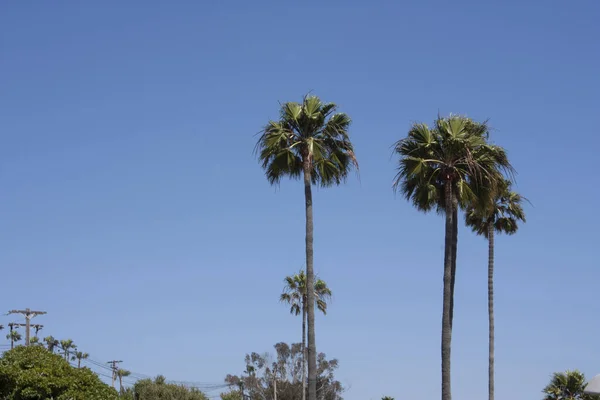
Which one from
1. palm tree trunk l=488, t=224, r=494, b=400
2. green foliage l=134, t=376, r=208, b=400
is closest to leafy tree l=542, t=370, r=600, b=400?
palm tree trunk l=488, t=224, r=494, b=400

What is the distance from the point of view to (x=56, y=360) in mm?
31562

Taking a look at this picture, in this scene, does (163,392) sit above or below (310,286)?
below

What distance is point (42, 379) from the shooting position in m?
29.6

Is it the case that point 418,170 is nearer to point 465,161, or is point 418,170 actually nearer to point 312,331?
point 465,161

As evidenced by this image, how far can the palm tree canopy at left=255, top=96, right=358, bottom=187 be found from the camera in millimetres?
36625

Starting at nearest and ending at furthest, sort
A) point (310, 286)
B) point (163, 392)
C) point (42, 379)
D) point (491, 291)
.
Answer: point (42, 379)
point (310, 286)
point (163, 392)
point (491, 291)

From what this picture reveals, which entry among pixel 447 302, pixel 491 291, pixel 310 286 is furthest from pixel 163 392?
pixel 491 291

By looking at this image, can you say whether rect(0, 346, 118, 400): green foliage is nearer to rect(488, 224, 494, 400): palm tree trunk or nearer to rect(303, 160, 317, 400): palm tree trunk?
rect(303, 160, 317, 400): palm tree trunk

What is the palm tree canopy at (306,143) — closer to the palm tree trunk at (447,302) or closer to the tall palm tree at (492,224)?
the palm tree trunk at (447,302)

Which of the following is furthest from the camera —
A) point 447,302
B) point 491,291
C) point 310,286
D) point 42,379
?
point 491,291

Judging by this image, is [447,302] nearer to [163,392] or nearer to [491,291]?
[163,392]

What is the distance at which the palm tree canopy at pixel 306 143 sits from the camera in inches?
1442

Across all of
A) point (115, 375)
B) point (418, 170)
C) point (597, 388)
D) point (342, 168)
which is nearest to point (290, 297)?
point (342, 168)

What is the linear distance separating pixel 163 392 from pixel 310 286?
1450 cm
